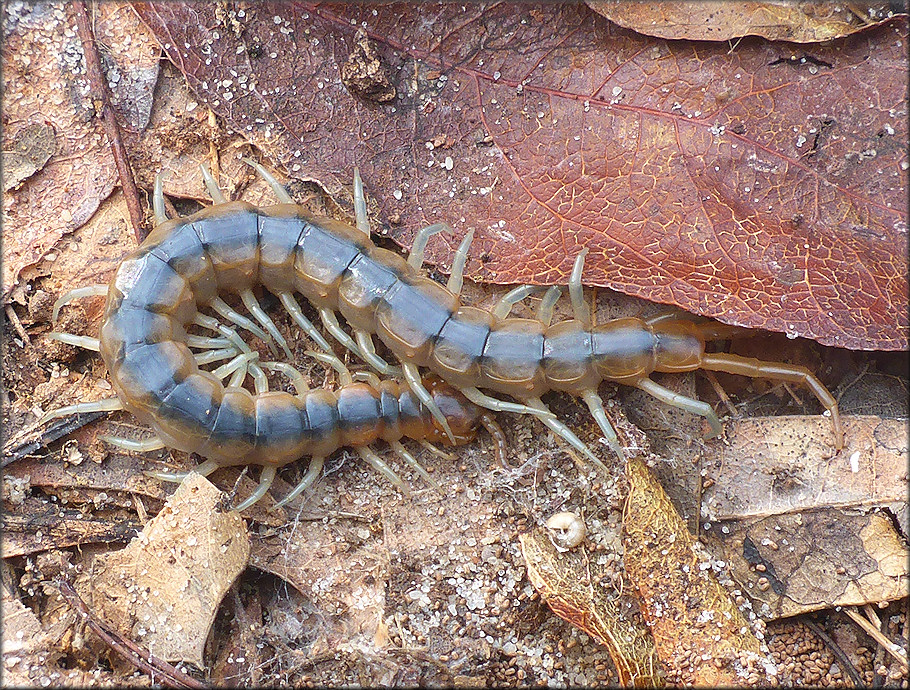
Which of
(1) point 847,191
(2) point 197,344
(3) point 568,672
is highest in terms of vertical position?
(1) point 847,191

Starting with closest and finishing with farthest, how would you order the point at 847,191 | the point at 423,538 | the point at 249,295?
1. the point at 847,191
2. the point at 423,538
3. the point at 249,295

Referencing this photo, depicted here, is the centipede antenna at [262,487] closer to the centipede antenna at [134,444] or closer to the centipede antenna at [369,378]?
the centipede antenna at [134,444]

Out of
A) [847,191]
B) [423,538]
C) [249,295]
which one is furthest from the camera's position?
[249,295]

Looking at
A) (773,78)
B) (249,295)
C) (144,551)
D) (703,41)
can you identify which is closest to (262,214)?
(249,295)

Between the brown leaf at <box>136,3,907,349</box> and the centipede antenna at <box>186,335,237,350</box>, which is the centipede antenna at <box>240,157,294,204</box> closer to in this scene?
the brown leaf at <box>136,3,907,349</box>

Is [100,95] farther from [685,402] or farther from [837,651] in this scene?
[837,651]

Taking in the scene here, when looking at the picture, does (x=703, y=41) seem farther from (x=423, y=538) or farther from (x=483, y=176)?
(x=423, y=538)

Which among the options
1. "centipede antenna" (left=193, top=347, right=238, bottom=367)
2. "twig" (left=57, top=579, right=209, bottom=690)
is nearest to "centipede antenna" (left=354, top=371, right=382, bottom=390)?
"centipede antenna" (left=193, top=347, right=238, bottom=367)
